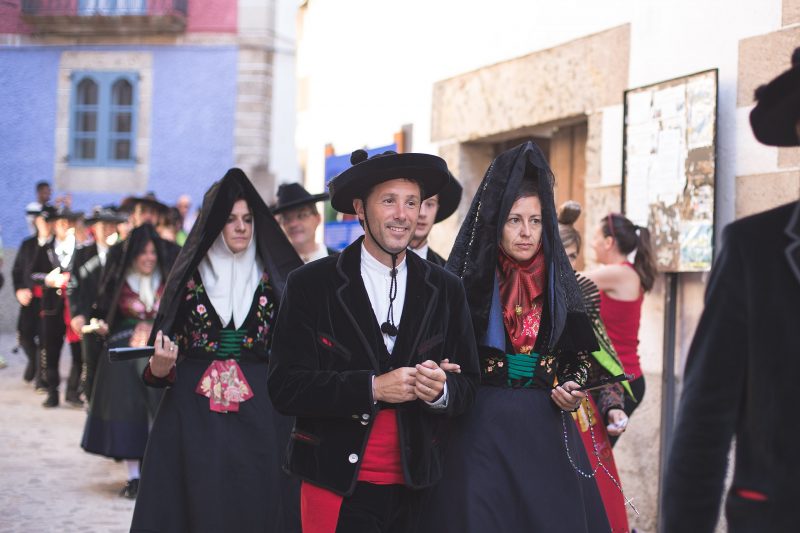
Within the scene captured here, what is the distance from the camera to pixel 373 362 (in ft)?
12.1

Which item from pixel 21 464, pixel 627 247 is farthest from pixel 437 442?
pixel 21 464

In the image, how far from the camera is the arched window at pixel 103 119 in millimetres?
22422

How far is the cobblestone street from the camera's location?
6973 mm

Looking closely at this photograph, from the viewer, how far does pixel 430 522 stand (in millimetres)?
3926

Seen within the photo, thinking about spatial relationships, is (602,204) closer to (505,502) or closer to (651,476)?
(651,476)

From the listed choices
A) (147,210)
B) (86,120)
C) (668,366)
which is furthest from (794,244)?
(86,120)

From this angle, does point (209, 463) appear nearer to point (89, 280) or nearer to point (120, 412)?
point (120, 412)

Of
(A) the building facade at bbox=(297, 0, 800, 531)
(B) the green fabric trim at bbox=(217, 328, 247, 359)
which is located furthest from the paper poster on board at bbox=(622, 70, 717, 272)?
(B) the green fabric trim at bbox=(217, 328, 247, 359)

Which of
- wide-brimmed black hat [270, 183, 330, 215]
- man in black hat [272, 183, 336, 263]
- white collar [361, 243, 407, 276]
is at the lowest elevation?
white collar [361, 243, 407, 276]

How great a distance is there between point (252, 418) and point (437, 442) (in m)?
1.56

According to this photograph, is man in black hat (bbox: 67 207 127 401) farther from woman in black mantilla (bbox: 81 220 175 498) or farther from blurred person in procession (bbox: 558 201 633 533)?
blurred person in procession (bbox: 558 201 633 533)

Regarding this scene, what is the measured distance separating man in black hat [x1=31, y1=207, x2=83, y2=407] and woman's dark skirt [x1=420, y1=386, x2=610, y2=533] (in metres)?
8.65

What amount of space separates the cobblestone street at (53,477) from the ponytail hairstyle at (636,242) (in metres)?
3.30

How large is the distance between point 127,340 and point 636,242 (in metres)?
3.73
